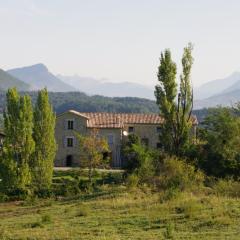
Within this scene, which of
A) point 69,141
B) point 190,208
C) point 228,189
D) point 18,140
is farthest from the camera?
point 69,141

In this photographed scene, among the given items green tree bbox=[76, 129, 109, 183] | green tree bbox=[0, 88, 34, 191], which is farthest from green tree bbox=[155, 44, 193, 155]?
green tree bbox=[0, 88, 34, 191]

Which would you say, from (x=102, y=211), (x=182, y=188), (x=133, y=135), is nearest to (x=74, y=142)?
(x=133, y=135)

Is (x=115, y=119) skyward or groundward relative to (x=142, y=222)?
skyward

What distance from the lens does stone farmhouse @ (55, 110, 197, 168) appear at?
6519cm

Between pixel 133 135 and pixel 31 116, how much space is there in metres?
17.7

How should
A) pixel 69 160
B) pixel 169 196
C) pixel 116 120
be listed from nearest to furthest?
pixel 169 196 < pixel 69 160 < pixel 116 120

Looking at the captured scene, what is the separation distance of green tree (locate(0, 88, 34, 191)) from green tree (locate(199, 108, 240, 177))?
14647 mm

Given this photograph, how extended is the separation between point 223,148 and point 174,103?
6738 mm

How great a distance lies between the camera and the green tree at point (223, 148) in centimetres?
4225

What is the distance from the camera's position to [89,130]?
65125 millimetres

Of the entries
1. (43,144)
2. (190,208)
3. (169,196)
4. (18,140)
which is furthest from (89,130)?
(190,208)

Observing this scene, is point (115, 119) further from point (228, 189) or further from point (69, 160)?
point (228, 189)

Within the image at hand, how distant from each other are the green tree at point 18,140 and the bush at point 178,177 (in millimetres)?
12930

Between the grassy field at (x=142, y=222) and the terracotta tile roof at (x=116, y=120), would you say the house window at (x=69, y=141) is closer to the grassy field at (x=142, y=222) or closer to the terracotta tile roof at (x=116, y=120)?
the terracotta tile roof at (x=116, y=120)
